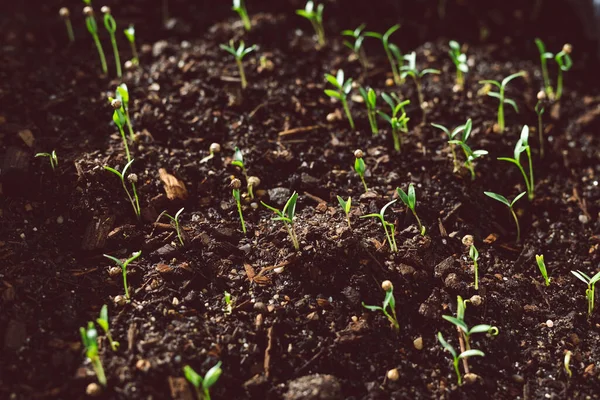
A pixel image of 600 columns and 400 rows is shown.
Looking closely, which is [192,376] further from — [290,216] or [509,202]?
[509,202]

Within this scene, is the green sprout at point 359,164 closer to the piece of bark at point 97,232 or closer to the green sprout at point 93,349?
the piece of bark at point 97,232

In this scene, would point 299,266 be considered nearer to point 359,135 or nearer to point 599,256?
point 359,135

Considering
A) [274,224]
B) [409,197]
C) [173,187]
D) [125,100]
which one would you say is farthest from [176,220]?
[409,197]

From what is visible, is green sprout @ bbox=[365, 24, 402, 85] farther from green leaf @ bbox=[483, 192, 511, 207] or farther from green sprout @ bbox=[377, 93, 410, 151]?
green leaf @ bbox=[483, 192, 511, 207]

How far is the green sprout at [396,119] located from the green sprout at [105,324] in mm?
1043

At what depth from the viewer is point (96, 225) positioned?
2.04 m

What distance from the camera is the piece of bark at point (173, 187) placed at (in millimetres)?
2143

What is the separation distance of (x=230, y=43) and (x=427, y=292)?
117cm

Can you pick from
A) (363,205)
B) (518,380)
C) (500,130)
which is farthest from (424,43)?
(518,380)

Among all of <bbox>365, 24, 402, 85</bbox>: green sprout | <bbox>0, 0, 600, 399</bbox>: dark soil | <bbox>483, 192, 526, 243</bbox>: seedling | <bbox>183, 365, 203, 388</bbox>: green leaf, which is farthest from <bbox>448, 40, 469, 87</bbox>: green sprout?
<bbox>183, 365, 203, 388</bbox>: green leaf

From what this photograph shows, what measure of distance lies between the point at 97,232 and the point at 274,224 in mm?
515

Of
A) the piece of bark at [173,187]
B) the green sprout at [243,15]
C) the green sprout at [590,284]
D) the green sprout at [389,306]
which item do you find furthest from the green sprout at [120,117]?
the green sprout at [590,284]

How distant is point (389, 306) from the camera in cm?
195

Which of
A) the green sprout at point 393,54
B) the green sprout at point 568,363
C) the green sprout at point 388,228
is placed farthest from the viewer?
the green sprout at point 393,54
